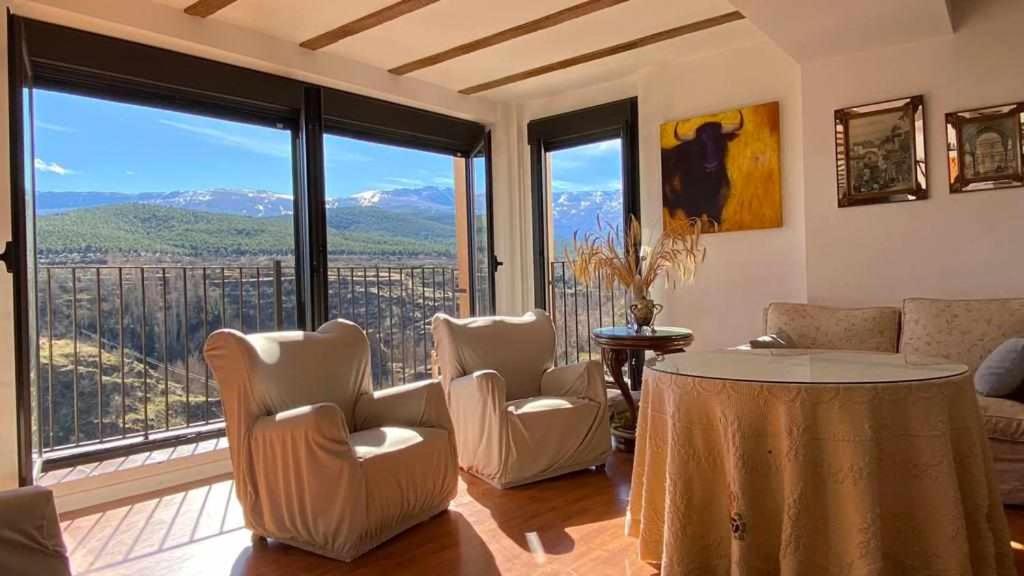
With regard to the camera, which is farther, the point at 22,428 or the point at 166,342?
the point at 166,342

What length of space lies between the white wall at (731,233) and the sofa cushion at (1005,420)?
134 centimetres

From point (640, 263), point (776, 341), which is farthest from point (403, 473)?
point (776, 341)

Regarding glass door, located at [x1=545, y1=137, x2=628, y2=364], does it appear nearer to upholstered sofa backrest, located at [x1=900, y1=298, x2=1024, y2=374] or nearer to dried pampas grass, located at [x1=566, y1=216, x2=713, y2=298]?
dried pampas grass, located at [x1=566, y1=216, x2=713, y2=298]

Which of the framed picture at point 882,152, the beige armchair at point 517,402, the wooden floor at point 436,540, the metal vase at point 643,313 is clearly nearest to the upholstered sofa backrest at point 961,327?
the framed picture at point 882,152

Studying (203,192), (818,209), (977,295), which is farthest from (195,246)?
(977,295)

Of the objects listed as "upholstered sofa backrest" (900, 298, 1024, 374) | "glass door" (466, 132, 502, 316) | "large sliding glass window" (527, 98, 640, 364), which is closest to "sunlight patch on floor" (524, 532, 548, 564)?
"upholstered sofa backrest" (900, 298, 1024, 374)

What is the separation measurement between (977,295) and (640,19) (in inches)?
90.2

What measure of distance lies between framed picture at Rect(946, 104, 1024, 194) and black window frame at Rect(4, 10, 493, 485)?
3.25 m

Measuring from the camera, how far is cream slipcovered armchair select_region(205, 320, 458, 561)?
93.2 inches

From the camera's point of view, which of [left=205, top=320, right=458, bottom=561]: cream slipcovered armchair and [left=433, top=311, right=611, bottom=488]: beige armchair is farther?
[left=433, top=311, right=611, bottom=488]: beige armchair

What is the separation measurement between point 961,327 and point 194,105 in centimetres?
415

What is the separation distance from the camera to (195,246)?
4191 millimetres

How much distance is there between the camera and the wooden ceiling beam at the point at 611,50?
3574 mm

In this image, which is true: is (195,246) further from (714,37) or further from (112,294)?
(714,37)
